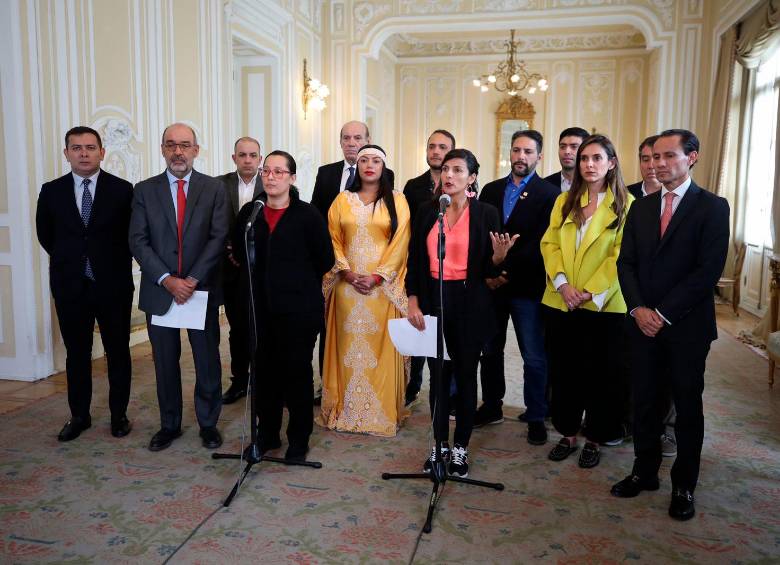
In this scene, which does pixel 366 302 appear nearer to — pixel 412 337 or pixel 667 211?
pixel 412 337

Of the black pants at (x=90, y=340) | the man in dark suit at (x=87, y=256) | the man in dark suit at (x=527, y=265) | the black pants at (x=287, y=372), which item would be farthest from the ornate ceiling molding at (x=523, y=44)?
the black pants at (x=287, y=372)

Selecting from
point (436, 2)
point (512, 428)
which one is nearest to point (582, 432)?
point (512, 428)

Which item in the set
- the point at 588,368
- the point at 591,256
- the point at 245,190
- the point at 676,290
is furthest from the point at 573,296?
the point at 245,190

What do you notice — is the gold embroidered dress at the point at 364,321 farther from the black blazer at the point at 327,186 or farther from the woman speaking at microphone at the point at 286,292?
the black blazer at the point at 327,186

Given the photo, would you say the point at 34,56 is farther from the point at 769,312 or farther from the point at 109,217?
the point at 769,312

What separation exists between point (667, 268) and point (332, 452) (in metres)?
1.82

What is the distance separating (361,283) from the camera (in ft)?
11.1

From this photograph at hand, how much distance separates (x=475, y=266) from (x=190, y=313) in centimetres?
142

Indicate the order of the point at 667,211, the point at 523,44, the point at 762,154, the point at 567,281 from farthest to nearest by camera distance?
the point at 523,44
the point at 762,154
the point at 567,281
the point at 667,211

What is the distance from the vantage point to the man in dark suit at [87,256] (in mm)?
3275

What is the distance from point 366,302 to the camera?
3.49 m

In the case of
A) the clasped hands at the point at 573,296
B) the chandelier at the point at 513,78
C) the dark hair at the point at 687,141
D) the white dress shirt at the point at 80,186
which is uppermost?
the chandelier at the point at 513,78

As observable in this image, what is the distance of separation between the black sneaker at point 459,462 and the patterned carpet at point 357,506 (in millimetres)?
77

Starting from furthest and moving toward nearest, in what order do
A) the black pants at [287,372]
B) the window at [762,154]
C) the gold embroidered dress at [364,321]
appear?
1. the window at [762,154]
2. the gold embroidered dress at [364,321]
3. the black pants at [287,372]
